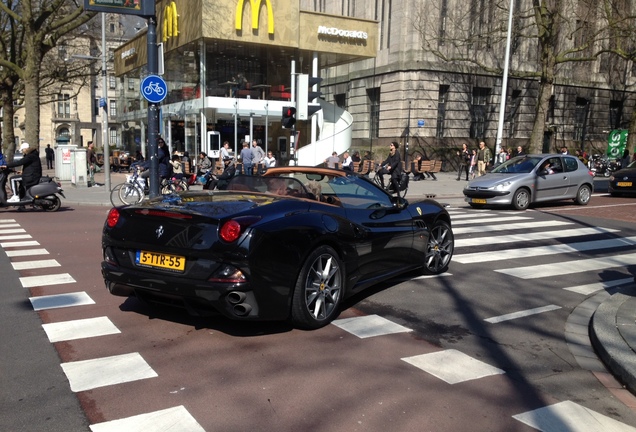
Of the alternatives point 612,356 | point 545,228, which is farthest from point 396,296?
point 545,228

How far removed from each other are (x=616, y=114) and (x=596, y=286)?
42.2m

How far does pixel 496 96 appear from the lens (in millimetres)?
35906

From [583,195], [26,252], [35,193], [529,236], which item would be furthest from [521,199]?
[35,193]

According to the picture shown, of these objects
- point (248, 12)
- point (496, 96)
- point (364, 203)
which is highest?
point (248, 12)

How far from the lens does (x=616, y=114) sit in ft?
142

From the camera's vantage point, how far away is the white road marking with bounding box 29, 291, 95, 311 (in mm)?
5723

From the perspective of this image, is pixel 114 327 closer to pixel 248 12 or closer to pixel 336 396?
pixel 336 396

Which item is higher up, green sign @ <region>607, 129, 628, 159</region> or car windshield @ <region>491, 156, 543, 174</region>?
green sign @ <region>607, 129, 628, 159</region>

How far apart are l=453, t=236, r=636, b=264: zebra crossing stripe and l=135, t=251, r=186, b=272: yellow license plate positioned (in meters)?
5.17

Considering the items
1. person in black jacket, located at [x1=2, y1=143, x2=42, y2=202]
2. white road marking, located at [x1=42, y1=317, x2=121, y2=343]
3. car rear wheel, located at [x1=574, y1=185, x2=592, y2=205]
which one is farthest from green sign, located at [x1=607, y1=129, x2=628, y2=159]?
white road marking, located at [x1=42, y1=317, x2=121, y2=343]

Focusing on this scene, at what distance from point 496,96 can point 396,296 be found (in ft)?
107

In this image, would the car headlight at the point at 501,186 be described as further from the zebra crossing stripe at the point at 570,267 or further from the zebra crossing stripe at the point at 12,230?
the zebra crossing stripe at the point at 12,230

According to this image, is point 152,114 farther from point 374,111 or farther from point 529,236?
point 374,111

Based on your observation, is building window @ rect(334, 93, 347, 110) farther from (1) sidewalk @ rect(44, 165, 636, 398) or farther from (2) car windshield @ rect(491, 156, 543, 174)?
(1) sidewalk @ rect(44, 165, 636, 398)
